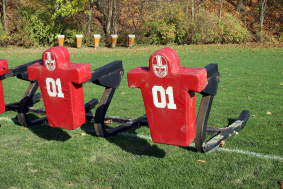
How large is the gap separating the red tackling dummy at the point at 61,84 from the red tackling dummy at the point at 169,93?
2.65ft

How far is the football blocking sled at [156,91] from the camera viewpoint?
137 inches

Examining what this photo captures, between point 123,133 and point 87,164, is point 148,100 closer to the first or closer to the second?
point 87,164

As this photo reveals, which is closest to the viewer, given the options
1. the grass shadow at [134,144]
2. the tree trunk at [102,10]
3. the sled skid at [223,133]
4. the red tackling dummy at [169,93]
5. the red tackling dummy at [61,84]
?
the red tackling dummy at [169,93]

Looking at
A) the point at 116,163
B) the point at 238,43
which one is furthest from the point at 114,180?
the point at 238,43

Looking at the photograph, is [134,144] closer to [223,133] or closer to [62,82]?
[223,133]

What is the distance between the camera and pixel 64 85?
13.5ft

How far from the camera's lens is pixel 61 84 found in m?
4.11

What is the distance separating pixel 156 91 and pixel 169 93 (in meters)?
0.17

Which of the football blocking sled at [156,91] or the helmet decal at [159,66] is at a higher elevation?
the helmet decal at [159,66]

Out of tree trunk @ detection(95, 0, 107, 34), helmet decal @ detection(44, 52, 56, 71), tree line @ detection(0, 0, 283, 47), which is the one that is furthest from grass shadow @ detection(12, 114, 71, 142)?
tree trunk @ detection(95, 0, 107, 34)

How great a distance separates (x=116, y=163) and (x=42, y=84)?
4.78 ft

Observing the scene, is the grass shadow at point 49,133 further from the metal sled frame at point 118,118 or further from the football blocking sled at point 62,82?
the football blocking sled at point 62,82

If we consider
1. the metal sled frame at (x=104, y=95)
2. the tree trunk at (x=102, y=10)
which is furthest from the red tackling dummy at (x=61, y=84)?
the tree trunk at (x=102, y=10)

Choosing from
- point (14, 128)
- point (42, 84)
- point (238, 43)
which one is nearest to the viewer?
point (42, 84)
